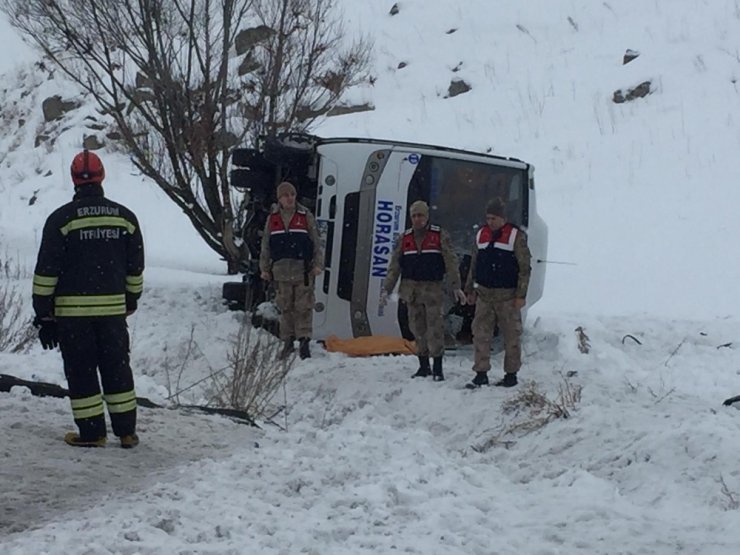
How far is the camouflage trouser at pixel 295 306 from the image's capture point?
10.6 meters

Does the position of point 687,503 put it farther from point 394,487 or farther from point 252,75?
point 252,75

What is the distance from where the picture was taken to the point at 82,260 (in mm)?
5625

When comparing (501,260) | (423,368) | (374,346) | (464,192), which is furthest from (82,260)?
(464,192)

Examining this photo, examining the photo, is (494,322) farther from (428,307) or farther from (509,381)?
(428,307)

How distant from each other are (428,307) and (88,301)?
4331 millimetres

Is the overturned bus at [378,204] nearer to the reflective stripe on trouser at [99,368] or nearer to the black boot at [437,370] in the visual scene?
the black boot at [437,370]

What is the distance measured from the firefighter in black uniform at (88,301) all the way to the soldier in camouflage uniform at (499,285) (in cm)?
392

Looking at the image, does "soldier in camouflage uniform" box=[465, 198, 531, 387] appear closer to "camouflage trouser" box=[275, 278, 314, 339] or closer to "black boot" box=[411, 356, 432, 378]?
"black boot" box=[411, 356, 432, 378]

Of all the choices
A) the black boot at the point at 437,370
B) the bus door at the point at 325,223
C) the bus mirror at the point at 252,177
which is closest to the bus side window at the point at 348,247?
the bus door at the point at 325,223

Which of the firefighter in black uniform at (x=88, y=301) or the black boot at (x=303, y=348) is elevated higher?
the firefighter in black uniform at (x=88, y=301)

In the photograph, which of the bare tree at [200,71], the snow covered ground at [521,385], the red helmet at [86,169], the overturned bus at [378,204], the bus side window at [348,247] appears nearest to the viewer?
the snow covered ground at [521,385]

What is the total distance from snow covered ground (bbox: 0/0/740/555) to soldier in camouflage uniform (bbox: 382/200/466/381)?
46cm

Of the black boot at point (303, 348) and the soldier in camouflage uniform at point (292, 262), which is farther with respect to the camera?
the black boot at point (303, 348)

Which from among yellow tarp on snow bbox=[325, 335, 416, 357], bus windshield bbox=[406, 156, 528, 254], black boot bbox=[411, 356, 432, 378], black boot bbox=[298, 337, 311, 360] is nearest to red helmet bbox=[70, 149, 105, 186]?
black boot bbox=[411, 356, 432, 378]
